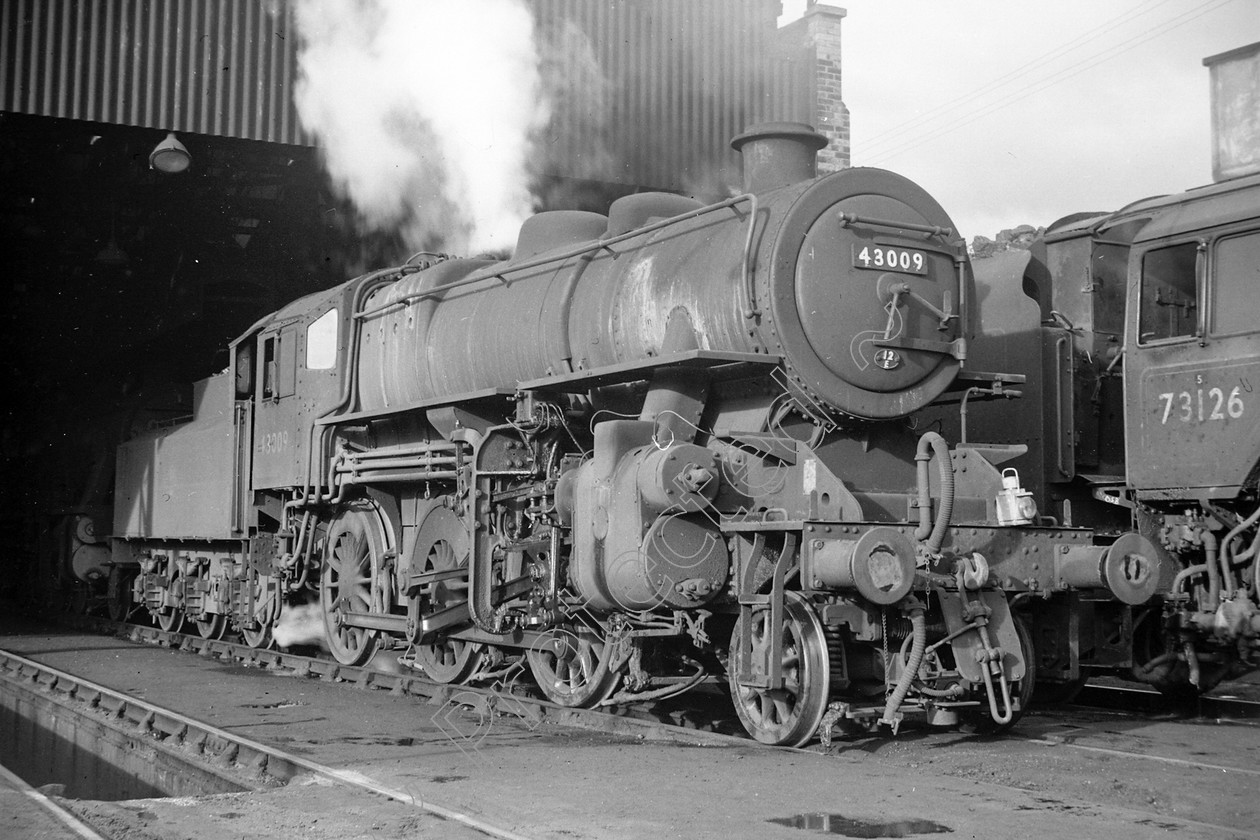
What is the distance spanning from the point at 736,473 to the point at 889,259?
145cm

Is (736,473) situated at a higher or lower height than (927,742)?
higher

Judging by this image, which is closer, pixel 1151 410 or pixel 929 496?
pixel 929 496

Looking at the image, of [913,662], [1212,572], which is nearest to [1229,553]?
[1212,572]

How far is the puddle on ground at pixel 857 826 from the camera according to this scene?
15.1 feet

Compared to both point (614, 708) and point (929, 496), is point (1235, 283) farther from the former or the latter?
point (614, 708)

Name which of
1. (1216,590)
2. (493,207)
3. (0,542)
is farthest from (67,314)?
(1216,590)

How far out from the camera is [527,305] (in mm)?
8703

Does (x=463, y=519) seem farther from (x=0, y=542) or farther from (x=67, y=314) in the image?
(x=0, y=542)

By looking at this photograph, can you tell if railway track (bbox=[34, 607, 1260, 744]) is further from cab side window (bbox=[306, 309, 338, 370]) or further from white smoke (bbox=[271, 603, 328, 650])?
cab side window (bbox=[306, 309, 338, 370])

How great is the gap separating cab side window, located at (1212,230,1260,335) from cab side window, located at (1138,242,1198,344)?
318 mm

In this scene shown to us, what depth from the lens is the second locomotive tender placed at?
647 cm

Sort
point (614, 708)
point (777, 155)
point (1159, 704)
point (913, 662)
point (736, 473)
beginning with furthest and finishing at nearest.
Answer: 1. point (1159, 704)
2. point (614, 708)
3. point (777, 155)
4. point (736, 473)
5. point (913, 662)

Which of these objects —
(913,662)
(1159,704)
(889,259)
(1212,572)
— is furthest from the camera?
(1159,704)

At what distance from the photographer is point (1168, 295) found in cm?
848
